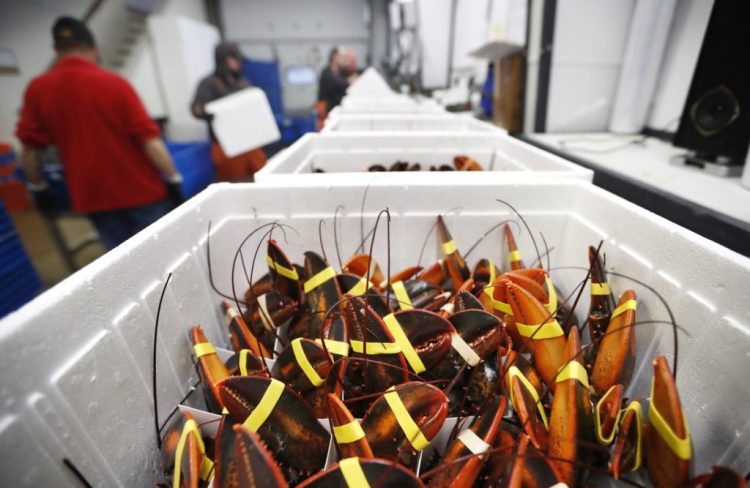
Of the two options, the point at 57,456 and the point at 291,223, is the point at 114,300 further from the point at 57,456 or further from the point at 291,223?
the point at 291,223

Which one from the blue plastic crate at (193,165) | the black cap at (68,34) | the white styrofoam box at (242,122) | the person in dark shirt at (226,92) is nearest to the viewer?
the black cap at (68,34)

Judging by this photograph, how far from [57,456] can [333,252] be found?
0.58 m

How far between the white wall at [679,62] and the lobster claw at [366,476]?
1.74 m

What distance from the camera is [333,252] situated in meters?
0.84

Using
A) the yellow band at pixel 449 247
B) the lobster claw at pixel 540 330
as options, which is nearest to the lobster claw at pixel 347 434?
the lobster claw at pixel 540 330

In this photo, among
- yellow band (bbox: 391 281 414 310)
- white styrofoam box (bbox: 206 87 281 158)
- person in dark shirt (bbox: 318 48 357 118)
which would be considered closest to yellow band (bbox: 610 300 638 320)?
yellow band (bbox: 391 281 414 310)

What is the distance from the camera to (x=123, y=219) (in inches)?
62.9

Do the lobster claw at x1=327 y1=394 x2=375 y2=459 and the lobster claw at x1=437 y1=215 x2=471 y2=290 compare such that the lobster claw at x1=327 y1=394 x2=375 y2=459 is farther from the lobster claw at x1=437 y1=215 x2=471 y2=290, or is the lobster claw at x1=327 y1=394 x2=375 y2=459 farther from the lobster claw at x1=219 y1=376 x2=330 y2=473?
the lobster claw at x1=437 y1=215 x2=471 y2=290

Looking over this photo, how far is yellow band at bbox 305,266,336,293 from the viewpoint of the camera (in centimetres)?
68

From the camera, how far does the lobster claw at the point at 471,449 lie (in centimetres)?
42

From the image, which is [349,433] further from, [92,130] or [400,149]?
[92,130]

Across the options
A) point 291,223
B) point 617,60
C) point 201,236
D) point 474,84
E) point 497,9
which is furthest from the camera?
point 474,84

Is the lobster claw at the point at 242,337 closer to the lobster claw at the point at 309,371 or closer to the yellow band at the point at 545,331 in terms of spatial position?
the lobster claw at the point at 309,371

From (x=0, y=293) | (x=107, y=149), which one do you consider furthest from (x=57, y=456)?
(x=0, y=293)
